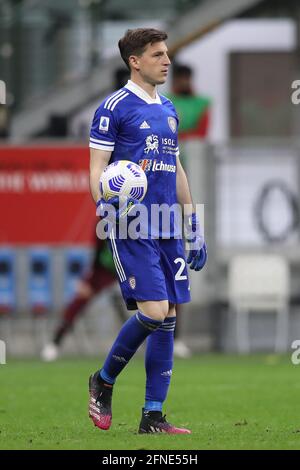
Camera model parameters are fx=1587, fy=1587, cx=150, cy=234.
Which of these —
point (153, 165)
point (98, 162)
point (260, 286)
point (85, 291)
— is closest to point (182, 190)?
point (153, 165)

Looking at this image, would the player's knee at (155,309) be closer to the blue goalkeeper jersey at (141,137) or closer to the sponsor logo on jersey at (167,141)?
the blue goalkeeper jersey at (141,137)

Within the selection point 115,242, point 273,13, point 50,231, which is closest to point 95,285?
point 50,231

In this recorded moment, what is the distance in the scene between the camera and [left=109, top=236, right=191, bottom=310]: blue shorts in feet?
28.6

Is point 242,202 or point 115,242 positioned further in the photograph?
point 242,202

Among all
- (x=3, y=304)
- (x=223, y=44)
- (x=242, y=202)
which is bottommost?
(x=3, y=304)

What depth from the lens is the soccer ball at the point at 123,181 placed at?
8.59 metres

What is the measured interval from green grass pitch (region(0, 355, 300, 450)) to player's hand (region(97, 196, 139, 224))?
1.20m

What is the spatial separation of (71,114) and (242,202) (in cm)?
344

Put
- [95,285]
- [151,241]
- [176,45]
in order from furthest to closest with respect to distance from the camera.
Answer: [176,45], [95,285], [151,241]

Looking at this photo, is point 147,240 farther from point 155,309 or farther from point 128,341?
point 128,341

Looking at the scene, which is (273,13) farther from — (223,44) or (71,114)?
→ (71,114)

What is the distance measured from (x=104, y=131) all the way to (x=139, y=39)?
1.93 ft

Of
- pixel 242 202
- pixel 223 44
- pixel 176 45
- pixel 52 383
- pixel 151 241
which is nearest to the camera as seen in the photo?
pixel 151 241

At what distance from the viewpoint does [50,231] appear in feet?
58.5
